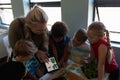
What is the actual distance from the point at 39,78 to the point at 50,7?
1315mm

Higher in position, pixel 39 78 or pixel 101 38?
pixel 101 38

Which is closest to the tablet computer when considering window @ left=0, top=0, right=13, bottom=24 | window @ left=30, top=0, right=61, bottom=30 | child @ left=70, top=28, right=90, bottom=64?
child @ left=70, top=28, right=90, bottom=64

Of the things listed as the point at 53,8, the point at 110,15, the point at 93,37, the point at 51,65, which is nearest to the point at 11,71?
the point at 51,65

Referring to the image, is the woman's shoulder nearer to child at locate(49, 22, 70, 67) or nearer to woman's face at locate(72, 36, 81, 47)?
child at locate(49, 22, 70, 67)

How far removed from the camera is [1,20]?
348cm

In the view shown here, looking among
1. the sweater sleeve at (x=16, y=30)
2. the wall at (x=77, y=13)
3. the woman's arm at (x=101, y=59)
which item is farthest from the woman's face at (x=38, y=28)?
the wall at (x=77, y=13)

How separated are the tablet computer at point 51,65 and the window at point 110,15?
2.66ft

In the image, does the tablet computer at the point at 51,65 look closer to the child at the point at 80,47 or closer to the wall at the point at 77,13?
the child at the point at 80,47

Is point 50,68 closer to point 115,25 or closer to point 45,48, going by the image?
point 45,48

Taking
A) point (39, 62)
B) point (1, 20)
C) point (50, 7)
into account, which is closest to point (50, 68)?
point (39, 62)

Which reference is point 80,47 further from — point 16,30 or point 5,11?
point 5,11

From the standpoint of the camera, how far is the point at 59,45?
1.69m

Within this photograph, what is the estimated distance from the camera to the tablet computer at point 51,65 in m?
1.50

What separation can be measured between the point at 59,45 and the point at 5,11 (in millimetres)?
2108
